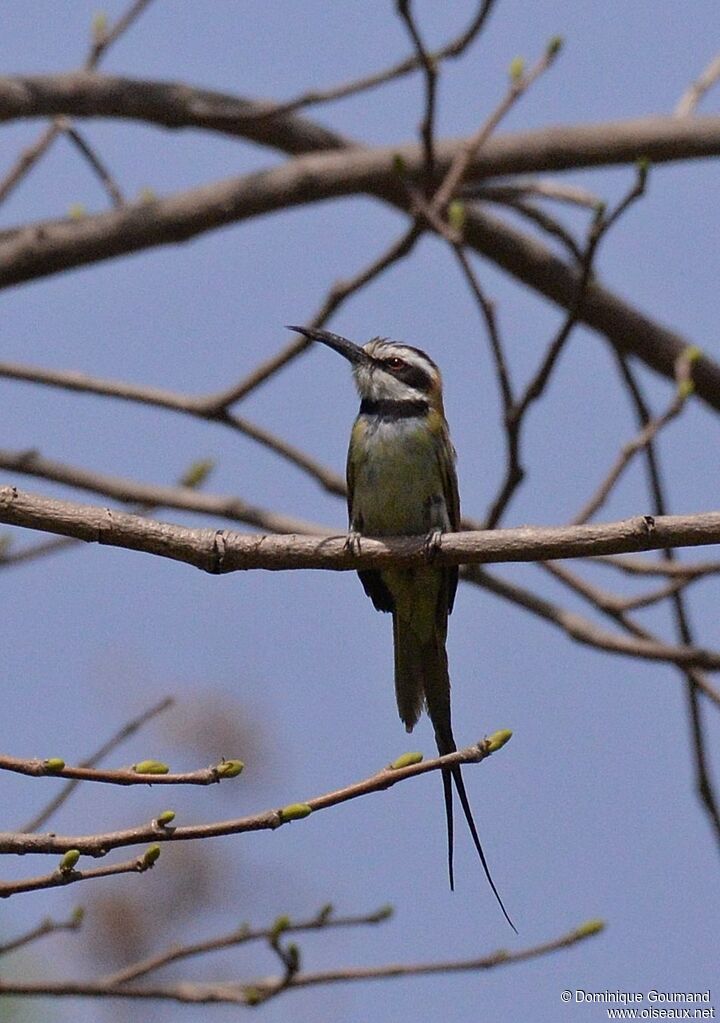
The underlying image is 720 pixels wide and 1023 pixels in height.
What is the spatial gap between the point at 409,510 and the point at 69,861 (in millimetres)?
2723

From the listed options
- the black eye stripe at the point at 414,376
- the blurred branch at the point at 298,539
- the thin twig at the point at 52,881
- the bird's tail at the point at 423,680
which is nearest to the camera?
the thin twig at the point at 52,881

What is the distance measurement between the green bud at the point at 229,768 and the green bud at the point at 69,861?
0.23 m

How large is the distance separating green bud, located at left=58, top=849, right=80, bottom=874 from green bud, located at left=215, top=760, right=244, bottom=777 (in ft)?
0.75

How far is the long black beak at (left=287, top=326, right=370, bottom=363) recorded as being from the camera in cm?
460

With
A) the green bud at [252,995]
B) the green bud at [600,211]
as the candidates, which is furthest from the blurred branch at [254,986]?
the green bud at [600,211]

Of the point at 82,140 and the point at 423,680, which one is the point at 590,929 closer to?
the point at 423,680

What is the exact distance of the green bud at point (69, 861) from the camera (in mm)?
2002

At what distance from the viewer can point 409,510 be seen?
4648 mm

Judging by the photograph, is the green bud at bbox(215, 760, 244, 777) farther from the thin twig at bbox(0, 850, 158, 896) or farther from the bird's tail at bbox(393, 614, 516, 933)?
the bird's tail at bbox(393, 614, 516, 933)

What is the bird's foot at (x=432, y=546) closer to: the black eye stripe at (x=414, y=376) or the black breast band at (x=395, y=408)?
the black breast band at (x=395, y=408)

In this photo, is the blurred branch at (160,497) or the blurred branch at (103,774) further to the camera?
the blurred branch at (160,497)

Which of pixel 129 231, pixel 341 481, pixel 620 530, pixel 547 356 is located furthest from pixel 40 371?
pixel 620 530

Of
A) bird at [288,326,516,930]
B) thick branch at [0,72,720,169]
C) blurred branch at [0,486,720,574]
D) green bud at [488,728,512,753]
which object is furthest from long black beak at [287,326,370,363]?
green bud at [488,728,512,753]

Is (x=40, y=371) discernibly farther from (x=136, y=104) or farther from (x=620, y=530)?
(x=620, y=530)
